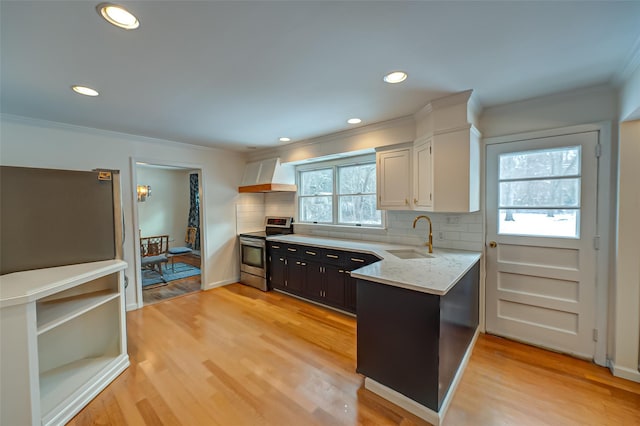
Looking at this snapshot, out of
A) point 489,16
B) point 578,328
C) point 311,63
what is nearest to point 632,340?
point 578,328

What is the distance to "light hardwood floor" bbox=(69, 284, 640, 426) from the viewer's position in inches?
69.5

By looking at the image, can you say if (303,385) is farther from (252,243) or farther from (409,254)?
(252,243)

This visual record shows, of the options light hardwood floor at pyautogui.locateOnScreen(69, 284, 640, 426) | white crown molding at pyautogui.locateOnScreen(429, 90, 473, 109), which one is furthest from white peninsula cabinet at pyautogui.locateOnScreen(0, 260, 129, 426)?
white crown molding at pyautogui.locateOnScreen(429, 90, 473, 109)

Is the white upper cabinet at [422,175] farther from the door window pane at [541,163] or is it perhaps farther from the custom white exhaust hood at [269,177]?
the custom white exhaust hood at [269,177]

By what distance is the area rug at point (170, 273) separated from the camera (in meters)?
5.01

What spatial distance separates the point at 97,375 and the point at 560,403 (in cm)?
355

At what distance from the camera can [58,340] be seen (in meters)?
2.15

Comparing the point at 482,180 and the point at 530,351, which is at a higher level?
the point at 482,180

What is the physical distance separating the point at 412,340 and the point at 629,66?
2498 millimetres

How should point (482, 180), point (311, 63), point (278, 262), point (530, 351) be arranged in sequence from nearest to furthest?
point (311, 63), point (530, 351), point (482, 180), point (278, 262)

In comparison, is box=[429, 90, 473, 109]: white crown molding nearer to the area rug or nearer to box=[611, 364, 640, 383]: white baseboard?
box=[611, 364, 640, 383]: white baseboard

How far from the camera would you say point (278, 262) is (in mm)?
4207

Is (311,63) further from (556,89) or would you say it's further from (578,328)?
(578,328)

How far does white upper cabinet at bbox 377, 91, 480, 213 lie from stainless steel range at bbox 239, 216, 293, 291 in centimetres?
254
